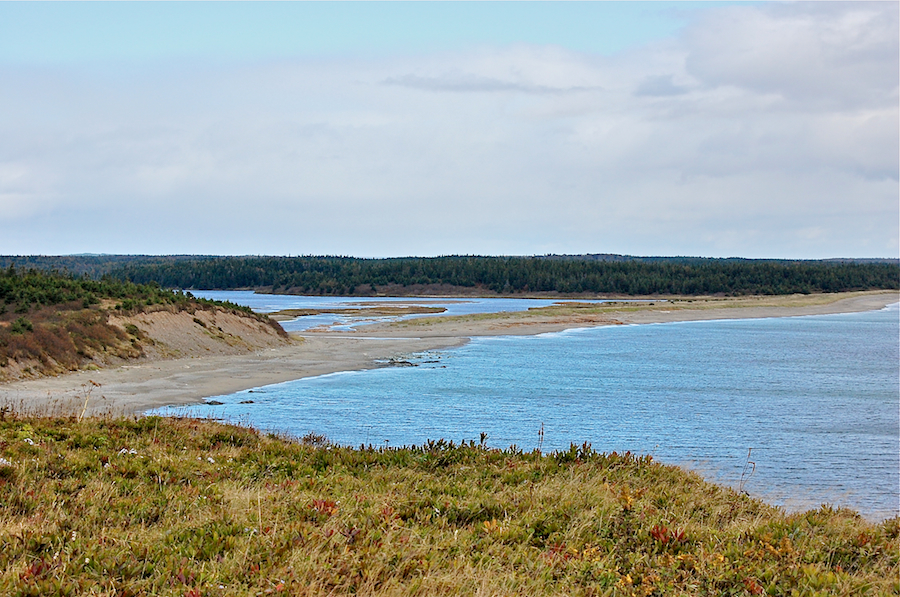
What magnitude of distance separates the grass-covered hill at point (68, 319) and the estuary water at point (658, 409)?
746 cm

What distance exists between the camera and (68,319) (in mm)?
32594

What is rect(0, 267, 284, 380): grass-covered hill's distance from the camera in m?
28.2

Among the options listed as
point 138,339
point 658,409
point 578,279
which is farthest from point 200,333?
point 578,279

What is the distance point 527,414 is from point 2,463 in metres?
17.1

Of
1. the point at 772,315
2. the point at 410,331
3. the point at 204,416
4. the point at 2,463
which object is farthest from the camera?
the point at 772,315

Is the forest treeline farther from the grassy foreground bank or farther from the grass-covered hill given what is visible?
the grassy foreground bank

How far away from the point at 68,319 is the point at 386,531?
2932cm

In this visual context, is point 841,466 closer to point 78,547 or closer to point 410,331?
point 78,547

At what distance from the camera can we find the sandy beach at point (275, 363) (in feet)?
77.8

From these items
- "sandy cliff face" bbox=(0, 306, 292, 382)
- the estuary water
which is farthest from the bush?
the estuary water

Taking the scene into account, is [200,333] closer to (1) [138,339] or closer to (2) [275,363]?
(1) [138,339]

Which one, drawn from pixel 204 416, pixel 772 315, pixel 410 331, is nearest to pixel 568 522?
pixel 204 416

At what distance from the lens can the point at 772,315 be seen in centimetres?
9400

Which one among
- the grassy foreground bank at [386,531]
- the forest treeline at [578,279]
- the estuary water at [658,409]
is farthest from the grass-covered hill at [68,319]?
the forest treeline at [578,279]
